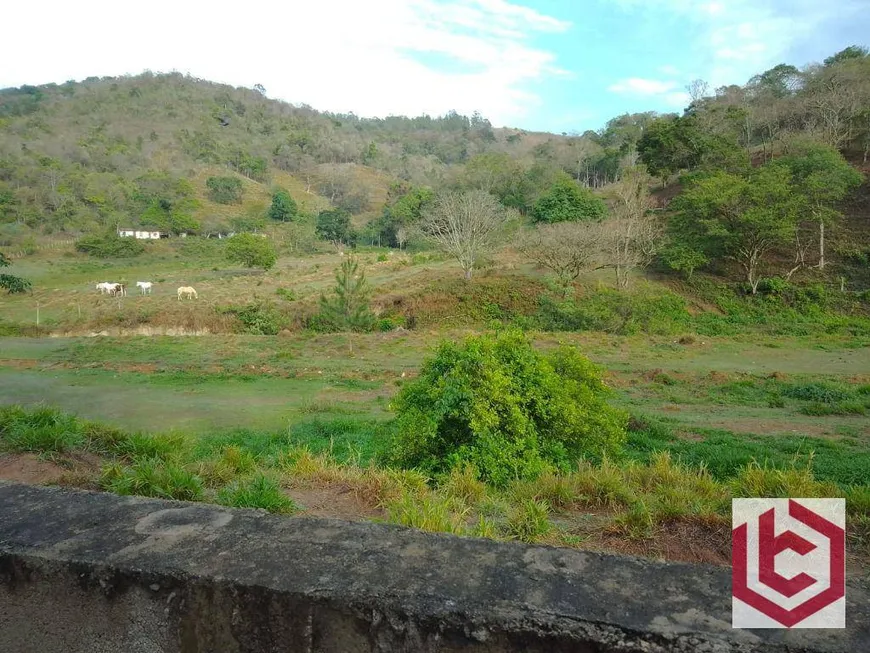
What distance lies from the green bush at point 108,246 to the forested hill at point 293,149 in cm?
752

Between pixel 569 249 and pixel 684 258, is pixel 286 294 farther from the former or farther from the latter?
pixel 684 258

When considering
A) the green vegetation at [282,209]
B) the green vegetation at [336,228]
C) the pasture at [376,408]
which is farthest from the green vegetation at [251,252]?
the green vegetation at [282,209]

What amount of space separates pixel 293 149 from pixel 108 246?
69583mm

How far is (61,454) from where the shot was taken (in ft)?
16.9

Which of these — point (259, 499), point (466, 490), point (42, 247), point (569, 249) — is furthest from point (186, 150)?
point (259, 499)

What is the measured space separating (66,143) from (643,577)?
386 feet

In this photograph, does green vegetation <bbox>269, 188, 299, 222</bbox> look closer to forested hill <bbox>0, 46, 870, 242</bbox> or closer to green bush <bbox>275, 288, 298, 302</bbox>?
forested hill <bbox>0, 46, 870, 242</bbox>

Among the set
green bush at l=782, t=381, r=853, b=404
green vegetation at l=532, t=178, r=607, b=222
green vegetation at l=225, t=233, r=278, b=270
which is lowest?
green bush at l=782, t=381, r=853, b=404

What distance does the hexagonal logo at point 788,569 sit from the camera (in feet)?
4.58

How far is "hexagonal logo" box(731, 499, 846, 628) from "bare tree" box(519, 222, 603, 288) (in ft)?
96.7

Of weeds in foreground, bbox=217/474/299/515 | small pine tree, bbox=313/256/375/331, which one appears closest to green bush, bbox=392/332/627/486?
weeds in foreground, bbox=217/474/299/515

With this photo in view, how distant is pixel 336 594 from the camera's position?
146 cm

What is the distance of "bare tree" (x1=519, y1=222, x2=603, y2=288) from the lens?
31703 mm

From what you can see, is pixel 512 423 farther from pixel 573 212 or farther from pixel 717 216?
pixel 573 212
